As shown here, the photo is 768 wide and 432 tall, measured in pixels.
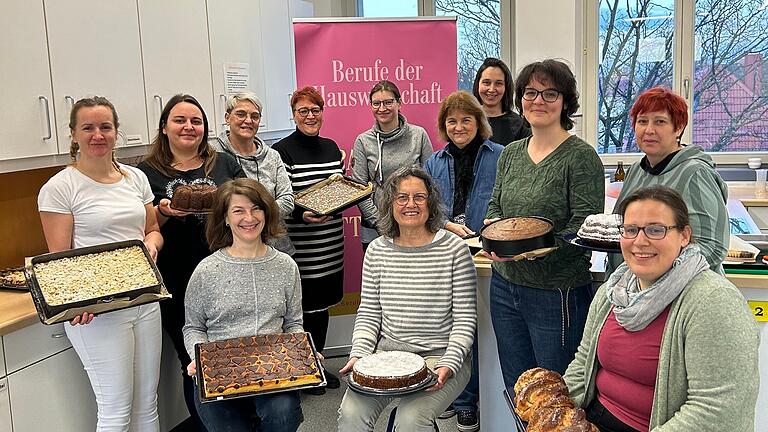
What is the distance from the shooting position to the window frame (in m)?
4.62

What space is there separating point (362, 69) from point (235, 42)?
27.6 inches

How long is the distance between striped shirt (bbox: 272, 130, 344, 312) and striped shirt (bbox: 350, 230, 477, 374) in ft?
2.82

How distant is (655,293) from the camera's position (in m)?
1.46

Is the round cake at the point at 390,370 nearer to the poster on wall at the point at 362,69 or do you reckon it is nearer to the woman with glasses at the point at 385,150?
the woman with glasses at the point at 385,150

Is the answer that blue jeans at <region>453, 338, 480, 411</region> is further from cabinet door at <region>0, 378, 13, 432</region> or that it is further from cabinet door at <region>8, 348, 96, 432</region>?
cabinet door at <region>0, 378, 13, 432</region>

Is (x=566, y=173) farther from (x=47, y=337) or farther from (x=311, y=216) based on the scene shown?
(x=47, y=337)

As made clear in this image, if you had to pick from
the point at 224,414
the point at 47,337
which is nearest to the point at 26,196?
the point at 47,337

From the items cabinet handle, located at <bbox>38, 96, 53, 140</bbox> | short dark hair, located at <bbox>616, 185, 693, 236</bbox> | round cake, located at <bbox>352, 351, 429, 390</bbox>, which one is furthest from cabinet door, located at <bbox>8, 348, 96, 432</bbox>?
short dark hair, located at <bbox>616, 185, 693, 236</bbox>

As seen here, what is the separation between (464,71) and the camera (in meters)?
4.93

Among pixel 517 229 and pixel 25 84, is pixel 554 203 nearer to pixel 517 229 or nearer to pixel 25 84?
pixel 517 229

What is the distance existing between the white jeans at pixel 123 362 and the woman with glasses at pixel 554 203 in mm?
1209

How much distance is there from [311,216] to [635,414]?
1.55m

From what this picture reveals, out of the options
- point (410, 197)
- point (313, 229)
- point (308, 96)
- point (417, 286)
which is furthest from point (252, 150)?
point (417, 286)

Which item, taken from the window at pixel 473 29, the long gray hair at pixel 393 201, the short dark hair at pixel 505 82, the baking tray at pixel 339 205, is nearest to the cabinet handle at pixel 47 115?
the baking tray at pixel 339 205
